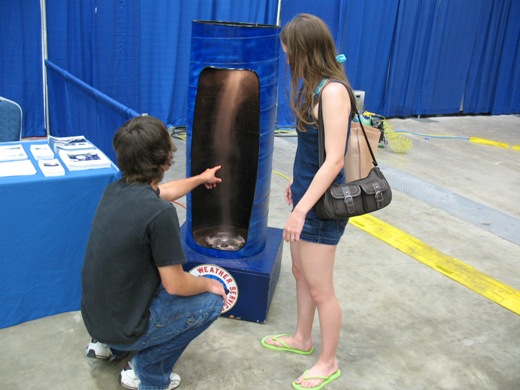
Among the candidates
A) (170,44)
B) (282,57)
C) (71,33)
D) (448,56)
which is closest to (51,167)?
(71,33)

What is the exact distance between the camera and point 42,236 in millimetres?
2289

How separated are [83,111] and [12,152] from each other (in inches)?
54.7

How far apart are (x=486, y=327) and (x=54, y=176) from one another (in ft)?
7.85

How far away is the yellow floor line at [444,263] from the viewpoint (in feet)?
10.2

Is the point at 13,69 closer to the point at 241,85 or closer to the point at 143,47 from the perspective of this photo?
the point at 143,47

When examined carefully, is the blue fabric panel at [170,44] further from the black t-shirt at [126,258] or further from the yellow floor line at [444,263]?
the black t-shirt at [126,258]

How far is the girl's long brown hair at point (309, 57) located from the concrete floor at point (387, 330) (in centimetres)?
118

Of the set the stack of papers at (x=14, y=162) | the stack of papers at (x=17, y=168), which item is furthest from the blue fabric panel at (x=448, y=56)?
the stack of papers at (x=17, y=168)

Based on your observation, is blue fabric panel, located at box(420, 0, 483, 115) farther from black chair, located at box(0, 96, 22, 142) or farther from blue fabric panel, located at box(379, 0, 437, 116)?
black chair, located at box(0, 96, 22, 142)

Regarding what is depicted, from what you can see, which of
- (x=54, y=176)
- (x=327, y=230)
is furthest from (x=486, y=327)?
(x=54, y=176)

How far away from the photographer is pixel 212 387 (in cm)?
210

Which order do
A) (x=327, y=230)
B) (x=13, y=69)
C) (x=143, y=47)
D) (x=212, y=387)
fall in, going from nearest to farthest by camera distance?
(x=327, y=230) → (x=212, y=387) → (x=13, y=69) → (x=143, y=47)

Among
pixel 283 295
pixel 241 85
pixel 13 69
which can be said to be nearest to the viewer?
pixel 241 85

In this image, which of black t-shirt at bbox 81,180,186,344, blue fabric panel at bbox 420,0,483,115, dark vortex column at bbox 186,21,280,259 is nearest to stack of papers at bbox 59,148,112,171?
dark vortex column at bbox 186,21,280,259
